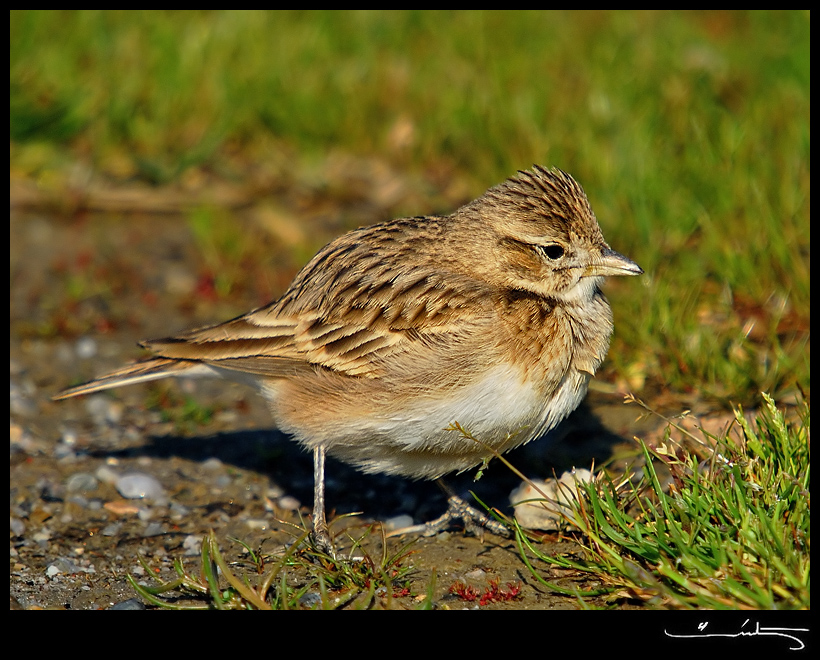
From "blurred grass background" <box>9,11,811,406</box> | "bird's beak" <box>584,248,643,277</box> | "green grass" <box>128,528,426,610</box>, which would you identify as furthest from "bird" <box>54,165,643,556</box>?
"blurred grass background" <box>9,11,811,406</box>

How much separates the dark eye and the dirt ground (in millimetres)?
1197

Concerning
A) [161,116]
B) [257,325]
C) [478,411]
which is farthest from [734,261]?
[161,116]

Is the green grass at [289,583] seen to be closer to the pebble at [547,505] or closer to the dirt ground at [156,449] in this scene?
the dirt ground at [156,449]

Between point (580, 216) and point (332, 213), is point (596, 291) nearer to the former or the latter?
point (580, 216)

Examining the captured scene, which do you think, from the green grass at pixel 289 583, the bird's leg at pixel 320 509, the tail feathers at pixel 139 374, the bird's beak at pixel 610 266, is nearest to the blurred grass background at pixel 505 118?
the bird's beak at pixel 610 266

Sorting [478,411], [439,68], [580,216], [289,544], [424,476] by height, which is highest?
[439,68]

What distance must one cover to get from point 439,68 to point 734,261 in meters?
3.82

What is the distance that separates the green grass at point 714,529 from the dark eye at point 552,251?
1128 millimetres

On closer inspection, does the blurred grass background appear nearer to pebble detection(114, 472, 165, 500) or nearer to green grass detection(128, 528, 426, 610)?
green grass detection(128, 528, 426, 610)

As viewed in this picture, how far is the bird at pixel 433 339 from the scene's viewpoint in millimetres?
4871

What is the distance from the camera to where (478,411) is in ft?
15.7

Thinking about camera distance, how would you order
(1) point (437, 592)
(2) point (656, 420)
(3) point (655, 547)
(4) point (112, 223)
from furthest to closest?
(4) point (112, 223) → (2) point (656, 420) → (1) point (437, 592) → (3) point (655, 547)

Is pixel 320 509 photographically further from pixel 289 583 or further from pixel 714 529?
pixel 714 529

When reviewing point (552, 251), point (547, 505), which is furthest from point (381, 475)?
point (552, 251)
